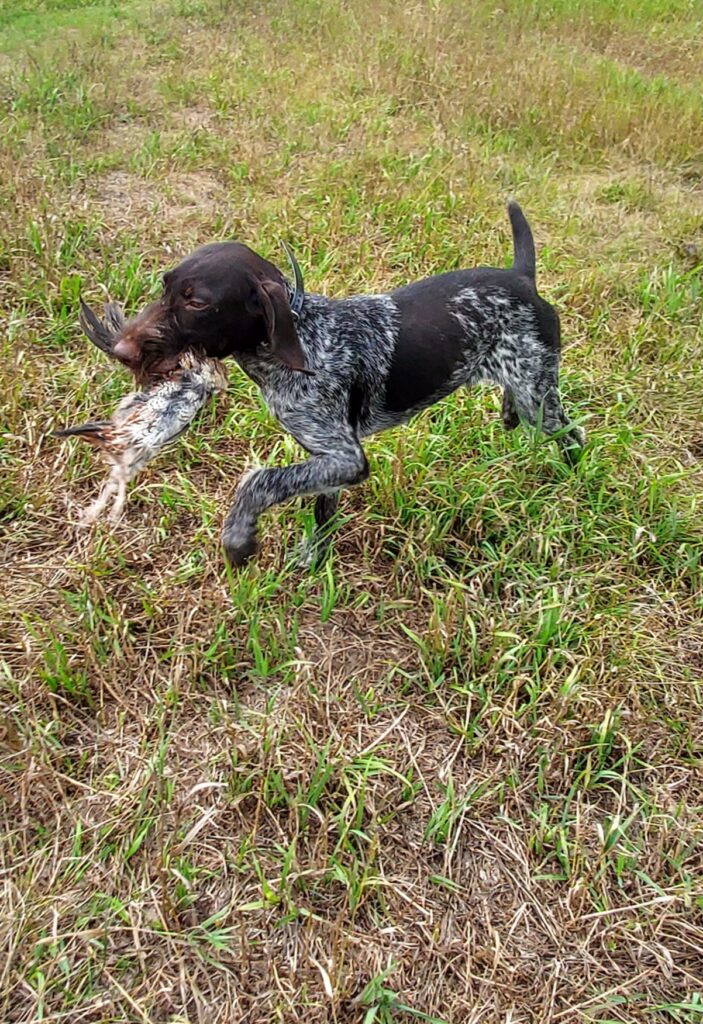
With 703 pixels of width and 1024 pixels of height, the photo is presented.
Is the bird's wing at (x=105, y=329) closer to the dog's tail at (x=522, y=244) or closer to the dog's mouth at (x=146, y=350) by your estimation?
the dog's mouth at (x=146, y=350)

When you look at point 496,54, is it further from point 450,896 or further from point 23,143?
point 450,896

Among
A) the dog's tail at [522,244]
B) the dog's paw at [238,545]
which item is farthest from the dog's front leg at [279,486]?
the dog's tail at [522,244]

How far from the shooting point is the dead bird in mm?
2574

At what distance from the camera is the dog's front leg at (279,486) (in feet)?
9.45

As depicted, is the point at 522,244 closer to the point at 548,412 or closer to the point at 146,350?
the point at 548,412

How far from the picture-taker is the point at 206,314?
266cm

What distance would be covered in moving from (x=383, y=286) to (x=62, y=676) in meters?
3.04

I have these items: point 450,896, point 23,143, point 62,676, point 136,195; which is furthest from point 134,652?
point 23,143

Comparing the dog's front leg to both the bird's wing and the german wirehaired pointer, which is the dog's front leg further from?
the bird's wing

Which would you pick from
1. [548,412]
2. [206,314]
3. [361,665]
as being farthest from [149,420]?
[548,412]

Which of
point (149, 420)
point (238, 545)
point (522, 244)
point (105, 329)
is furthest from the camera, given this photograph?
point (522, 244)

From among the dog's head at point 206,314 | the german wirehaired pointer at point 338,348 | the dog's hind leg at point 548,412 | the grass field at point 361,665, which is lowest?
the grass field at point 361,665

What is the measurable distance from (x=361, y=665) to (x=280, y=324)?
1.29m

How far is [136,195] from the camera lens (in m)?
5.96
